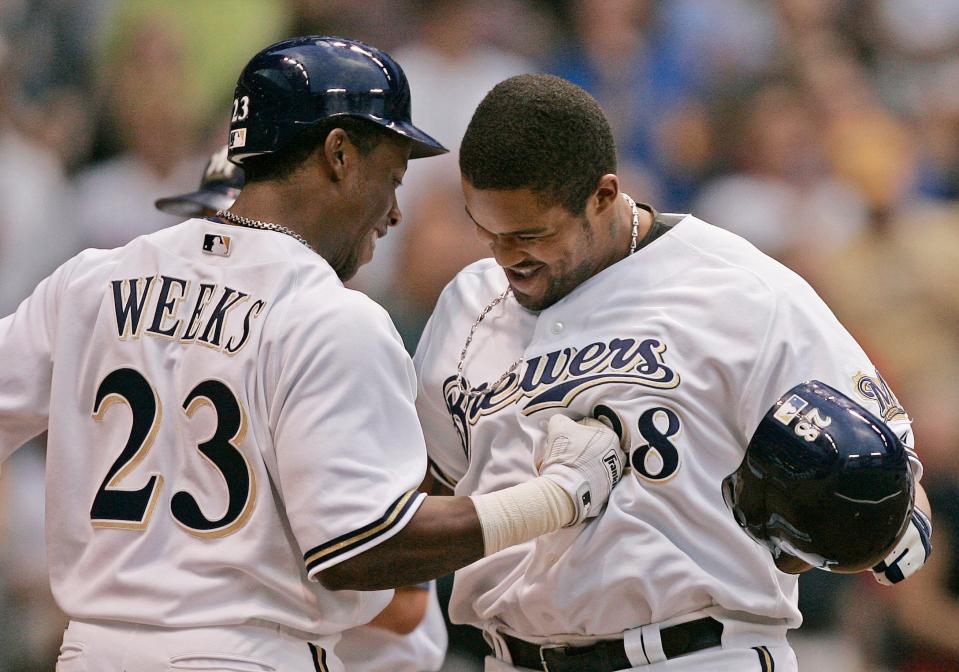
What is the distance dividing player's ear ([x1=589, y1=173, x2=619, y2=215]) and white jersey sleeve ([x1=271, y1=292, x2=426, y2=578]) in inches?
27.2

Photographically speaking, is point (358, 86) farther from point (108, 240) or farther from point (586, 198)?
point (108, 240)

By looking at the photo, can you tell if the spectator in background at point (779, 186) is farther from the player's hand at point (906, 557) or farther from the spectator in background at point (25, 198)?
the player's hand at point (906, 557)

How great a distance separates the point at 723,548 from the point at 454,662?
264 centimetres

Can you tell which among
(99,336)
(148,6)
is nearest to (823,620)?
(99,336)

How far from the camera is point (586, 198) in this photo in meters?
2.83

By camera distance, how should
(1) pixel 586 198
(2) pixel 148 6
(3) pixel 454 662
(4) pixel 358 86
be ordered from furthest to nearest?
(2) pixel 148 6, (3) pixel 454 662, (1) pixel 586 198, (4) pixel 358 86

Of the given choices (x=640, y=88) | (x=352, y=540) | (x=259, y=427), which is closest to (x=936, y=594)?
(x=640, y=88)

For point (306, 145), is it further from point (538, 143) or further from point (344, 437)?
point (344, 437)

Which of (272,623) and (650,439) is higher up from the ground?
(650,439)

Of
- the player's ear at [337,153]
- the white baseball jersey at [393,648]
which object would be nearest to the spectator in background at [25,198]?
the white baseball jersey at [393,648]

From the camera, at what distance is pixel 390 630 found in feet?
11.6

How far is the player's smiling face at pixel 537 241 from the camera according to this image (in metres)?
2.77

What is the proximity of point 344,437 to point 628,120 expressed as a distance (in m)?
4.71

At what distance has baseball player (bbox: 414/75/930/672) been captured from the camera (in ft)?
8.63
